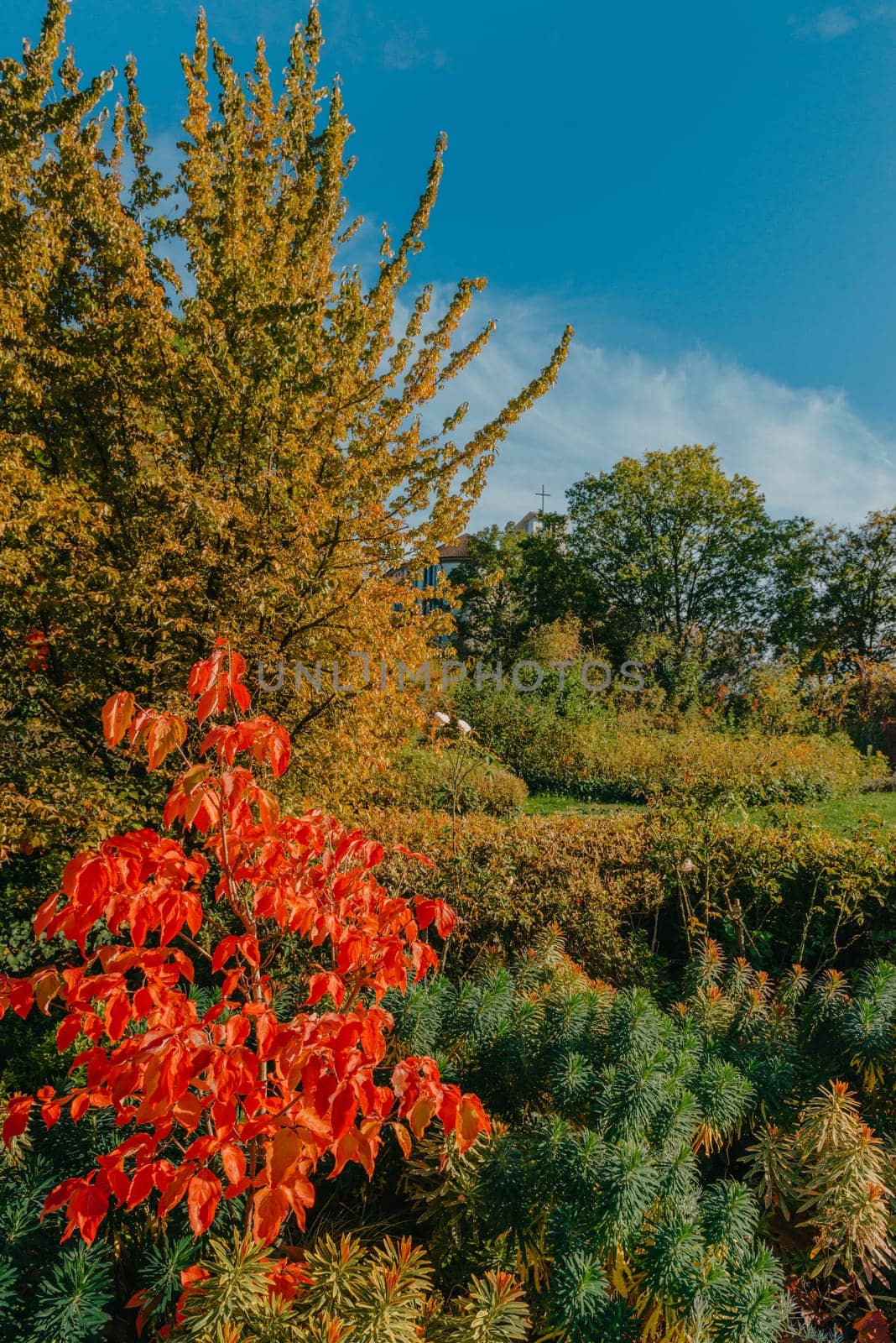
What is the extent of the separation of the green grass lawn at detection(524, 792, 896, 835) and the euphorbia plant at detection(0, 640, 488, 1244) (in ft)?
18.6

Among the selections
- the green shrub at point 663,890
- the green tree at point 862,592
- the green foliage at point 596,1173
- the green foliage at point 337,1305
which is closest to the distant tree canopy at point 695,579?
the green tree at point 862,592

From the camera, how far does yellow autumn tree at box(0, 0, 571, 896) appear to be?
11.6ft

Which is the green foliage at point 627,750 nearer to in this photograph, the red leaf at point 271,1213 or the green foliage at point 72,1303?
the red leaf at point 271,1213

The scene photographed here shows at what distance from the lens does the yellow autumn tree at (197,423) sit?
140 inches

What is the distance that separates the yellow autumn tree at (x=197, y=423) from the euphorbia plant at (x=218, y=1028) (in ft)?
6.40

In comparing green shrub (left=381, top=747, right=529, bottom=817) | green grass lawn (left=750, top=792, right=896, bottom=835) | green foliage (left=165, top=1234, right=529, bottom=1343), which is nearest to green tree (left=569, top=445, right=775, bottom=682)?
green grass lawn (left=750, top=792, right=896, bottom=835)

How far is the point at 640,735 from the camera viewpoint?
11766 mm

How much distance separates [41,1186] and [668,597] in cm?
2225

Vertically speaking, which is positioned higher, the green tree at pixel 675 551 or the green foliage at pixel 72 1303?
the green tree at pixel 675 551

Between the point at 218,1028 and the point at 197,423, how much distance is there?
3.45 meters

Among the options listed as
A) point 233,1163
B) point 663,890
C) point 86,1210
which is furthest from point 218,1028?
point 663,890

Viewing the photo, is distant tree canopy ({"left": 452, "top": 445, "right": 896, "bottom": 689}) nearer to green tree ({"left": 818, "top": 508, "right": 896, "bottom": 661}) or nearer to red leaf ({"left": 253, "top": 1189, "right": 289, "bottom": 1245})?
green tree ({"left": 818, "top": 508, "right": 896, "bottom": 661})

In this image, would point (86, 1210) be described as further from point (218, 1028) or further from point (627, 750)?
point (627, 750)

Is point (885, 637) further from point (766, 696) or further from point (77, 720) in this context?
point (77, 720)
